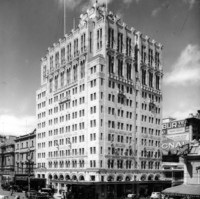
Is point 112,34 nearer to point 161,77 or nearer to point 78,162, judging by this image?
point 161,77

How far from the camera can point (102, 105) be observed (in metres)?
73.3

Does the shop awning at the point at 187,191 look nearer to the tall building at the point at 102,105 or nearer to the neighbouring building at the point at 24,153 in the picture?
the tall building at the point at 102,105

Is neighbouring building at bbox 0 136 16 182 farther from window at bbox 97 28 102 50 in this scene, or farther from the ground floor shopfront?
window at bbox 97 28 102 50

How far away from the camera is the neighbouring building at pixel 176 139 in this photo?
300 ft

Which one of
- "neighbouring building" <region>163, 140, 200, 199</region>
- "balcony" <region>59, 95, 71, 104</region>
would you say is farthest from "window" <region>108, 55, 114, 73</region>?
"neighbouring building" <region>163, 140, 200, 199</region>

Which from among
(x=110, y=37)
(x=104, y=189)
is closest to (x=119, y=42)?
(x=110, y=37)

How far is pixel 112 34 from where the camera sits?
257 ft

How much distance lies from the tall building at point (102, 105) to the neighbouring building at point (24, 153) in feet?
26.4

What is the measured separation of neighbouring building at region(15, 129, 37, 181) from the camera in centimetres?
10009

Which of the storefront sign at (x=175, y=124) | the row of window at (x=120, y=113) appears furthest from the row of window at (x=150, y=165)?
the storefront sign at (x=175, y=124)

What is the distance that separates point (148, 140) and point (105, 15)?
32.2 metres

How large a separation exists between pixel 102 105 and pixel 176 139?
5485cm

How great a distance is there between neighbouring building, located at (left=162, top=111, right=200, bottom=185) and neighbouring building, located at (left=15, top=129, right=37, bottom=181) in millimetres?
39174

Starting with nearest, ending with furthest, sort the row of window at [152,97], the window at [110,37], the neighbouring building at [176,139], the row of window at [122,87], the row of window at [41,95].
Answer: the row of window at [122,87] → the window at [110,37] → the row of window at [152,97] → the neighbouring building at [176,139] → the row of window at [41,95]
